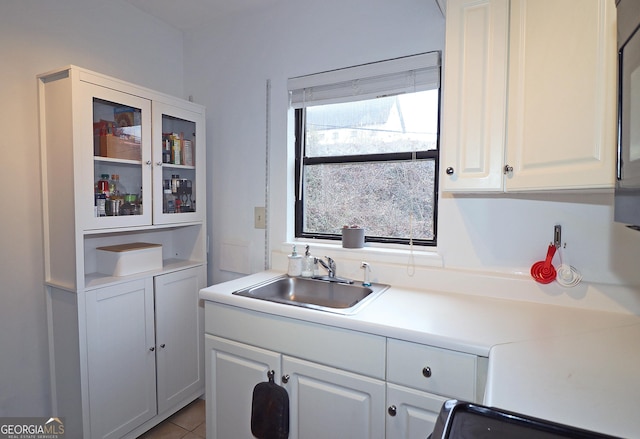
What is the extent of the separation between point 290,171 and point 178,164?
0.69m

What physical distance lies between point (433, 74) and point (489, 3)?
1.38 feet

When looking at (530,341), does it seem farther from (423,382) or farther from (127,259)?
(127,259)

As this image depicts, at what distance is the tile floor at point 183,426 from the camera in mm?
1944

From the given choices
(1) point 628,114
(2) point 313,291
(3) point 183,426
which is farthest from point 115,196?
(1) point 628,114

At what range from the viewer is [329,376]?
4.39 ft

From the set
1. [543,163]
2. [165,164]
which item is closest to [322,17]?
[165,164]

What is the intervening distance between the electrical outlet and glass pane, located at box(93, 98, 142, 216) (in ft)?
2.17

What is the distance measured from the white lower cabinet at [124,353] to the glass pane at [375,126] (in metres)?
1.20

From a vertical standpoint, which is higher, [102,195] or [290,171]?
[290,171]

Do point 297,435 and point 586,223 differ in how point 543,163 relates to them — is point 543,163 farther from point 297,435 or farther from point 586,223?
point 297,435

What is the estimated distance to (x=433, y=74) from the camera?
1663 millimetres

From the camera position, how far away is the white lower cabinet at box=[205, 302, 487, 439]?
116 centimetres

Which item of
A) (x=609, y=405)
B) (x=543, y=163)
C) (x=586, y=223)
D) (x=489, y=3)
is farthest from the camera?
(x=586, y=223)

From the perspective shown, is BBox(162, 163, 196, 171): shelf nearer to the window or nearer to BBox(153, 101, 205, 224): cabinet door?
BBox(153, 101, 205, 224): cabinet door
